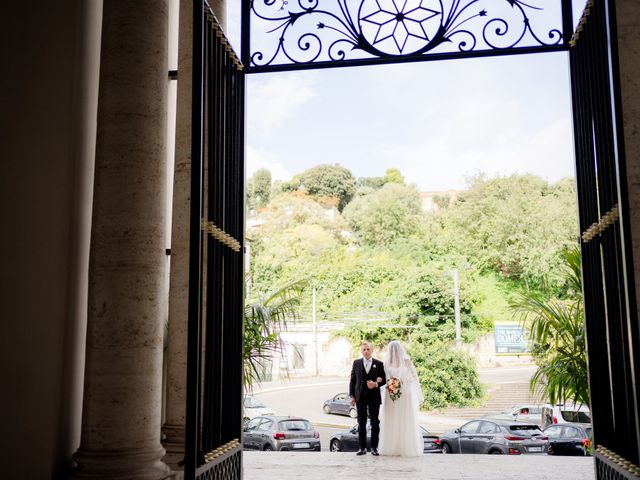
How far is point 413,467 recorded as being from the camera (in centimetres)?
791

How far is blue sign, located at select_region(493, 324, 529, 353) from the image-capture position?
3216 cm

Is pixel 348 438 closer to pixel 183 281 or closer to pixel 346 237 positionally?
pixel 183 281

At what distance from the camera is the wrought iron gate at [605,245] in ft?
11.4

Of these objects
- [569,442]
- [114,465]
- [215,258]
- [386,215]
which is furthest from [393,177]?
[114,465]

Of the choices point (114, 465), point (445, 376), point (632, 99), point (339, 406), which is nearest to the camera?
point (114, 465)

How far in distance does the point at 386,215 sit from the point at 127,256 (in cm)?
3514

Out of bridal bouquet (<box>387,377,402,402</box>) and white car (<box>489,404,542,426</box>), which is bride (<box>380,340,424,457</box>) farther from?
white car (<box>489,404,542,426</box>)

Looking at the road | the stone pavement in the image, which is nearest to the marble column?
the stone pavement

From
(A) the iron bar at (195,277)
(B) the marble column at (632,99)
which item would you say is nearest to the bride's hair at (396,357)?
(B) the marble column at (632,99)

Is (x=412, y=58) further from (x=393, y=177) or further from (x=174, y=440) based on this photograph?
(x=393, y=177)

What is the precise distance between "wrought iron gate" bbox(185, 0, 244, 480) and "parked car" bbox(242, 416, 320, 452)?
1295cm

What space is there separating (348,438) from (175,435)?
43.0 feet

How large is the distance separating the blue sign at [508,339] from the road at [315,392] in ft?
3.44

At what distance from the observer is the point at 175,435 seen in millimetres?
4730
